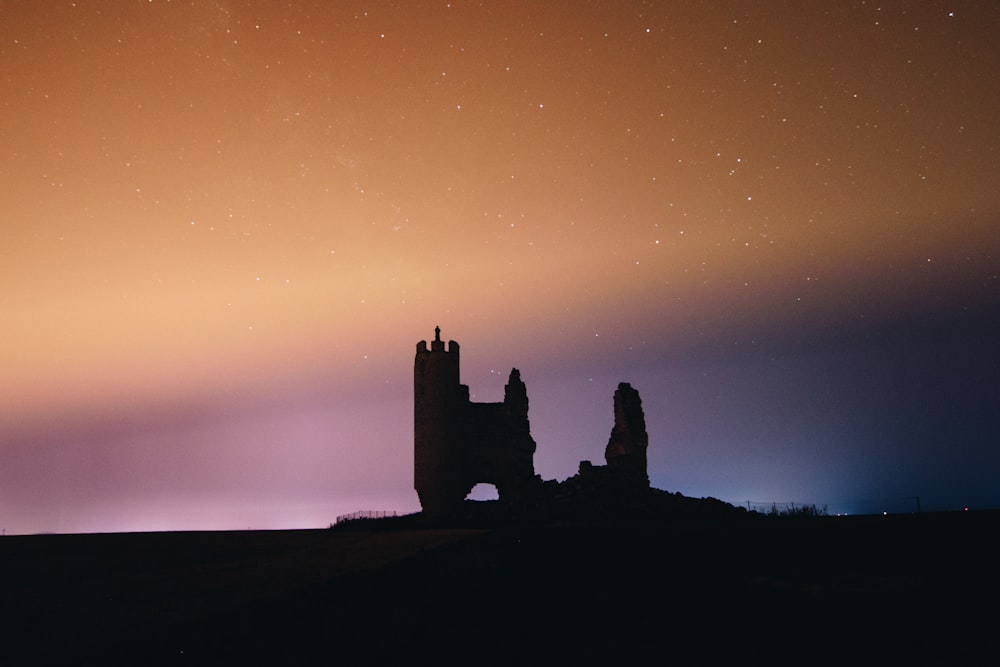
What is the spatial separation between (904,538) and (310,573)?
11482mm

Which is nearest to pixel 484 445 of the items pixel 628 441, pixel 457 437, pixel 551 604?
pixel 457 437

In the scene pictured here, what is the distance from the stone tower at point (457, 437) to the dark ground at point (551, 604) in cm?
2128

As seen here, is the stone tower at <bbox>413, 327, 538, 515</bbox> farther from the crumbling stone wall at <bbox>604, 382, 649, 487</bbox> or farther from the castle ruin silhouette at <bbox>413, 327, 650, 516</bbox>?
the crumbling stone wall at <bbox>604, 382, 649, 487</bbox>

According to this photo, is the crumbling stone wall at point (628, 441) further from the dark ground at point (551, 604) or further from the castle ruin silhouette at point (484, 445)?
the dark ground at point (551, 604)

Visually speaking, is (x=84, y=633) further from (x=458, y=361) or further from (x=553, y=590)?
(x=458, y=361)

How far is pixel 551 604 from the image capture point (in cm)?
916

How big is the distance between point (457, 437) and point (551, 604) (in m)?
29.0

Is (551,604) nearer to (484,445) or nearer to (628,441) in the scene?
(628,441)

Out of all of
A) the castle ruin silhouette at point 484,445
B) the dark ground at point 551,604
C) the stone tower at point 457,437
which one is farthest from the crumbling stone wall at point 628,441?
the dark ground at point 551,604

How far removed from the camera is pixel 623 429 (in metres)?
37.3

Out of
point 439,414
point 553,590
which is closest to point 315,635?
point 553,590

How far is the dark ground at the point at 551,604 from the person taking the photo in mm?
6691

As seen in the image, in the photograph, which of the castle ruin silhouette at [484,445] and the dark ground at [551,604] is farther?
the castle ruin silhouette at [484,445]

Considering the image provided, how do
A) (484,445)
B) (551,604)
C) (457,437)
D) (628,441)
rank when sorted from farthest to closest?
(484,445)
(457,437)
(628,441)
(551,604)
